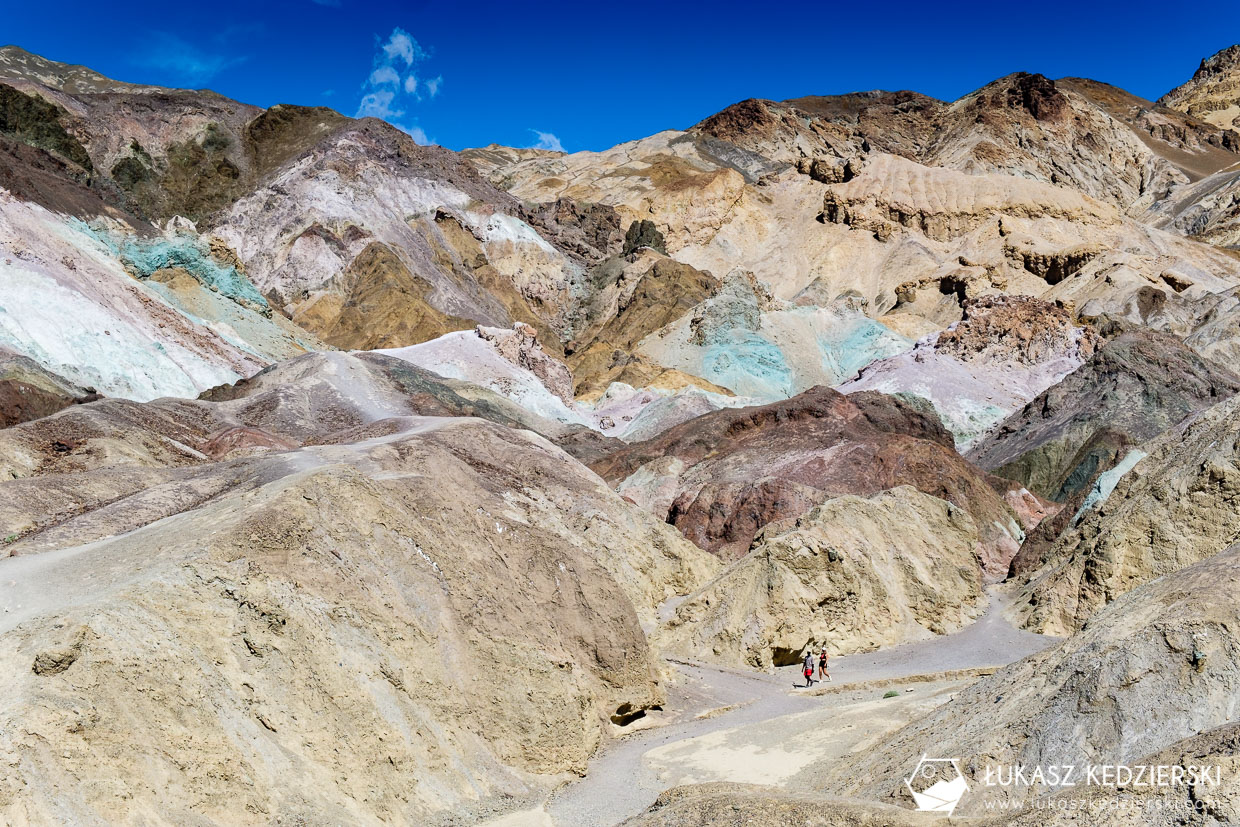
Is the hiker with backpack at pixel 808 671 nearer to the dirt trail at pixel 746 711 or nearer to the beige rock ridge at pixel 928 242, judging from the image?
the dirt trail at pixel 746 711

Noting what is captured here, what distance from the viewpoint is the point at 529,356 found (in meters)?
57.5

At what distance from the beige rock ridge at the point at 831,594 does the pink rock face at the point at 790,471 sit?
15.4 feet

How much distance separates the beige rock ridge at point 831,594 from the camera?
23922 mm

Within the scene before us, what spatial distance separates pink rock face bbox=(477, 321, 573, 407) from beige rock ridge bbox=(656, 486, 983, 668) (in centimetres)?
3020

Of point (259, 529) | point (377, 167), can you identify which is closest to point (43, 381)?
point (259, 529)

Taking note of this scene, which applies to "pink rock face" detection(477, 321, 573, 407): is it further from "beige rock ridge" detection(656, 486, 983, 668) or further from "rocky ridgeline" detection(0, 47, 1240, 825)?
"beige rock ridge" detection(656, 486, 983, 668)

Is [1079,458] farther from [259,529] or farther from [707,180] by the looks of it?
[707,180]

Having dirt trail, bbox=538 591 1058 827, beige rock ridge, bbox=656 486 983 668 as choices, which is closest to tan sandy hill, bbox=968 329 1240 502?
beige rock ridge, bbox=656 486 983 668

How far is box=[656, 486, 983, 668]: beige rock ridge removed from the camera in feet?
78.5

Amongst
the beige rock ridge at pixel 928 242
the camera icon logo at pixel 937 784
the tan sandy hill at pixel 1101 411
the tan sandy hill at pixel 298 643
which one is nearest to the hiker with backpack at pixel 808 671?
the tan sandy hill at pixel 298 643

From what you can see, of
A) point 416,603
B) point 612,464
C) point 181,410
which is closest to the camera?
point 416,603

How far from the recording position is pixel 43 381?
35.8m

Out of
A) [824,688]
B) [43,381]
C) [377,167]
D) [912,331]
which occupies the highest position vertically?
[377,167]

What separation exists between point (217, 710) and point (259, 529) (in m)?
3.36
